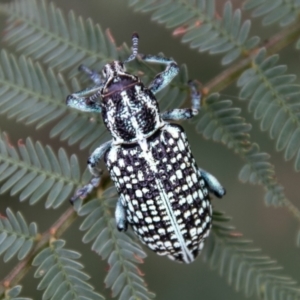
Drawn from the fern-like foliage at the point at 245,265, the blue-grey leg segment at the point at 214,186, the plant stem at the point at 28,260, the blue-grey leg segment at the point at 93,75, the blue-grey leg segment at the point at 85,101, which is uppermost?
the blue-grey leg segment at the point at 93,75

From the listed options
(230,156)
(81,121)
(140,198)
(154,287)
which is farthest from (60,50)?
(154,287)

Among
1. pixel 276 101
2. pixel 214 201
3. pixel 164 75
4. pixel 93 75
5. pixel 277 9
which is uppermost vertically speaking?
pixel 277 9

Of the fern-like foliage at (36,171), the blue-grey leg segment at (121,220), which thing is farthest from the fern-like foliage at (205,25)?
the blue-grey leg segment at (121,220)

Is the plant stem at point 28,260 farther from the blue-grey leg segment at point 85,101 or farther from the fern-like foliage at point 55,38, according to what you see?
the fern-like foliage at point 55,38

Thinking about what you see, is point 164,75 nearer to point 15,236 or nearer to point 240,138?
point 240,138

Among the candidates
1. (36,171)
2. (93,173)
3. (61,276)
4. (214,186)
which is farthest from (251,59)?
(61,276)

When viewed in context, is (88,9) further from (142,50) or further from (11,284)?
(11,284)
